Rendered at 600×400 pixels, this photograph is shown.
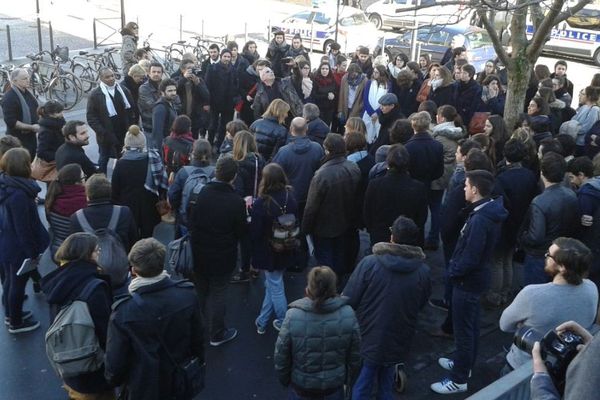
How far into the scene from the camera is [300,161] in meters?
6.62

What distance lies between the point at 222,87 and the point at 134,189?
462 cm

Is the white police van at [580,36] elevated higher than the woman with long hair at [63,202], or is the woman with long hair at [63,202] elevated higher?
the white police van at [580,36]

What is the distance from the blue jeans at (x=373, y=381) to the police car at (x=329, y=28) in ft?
60.4

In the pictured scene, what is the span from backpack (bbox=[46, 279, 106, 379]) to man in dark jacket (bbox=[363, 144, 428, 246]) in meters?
2.76

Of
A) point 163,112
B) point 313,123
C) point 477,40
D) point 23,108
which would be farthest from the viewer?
point 477,40

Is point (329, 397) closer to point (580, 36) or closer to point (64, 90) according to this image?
point (64, 90)

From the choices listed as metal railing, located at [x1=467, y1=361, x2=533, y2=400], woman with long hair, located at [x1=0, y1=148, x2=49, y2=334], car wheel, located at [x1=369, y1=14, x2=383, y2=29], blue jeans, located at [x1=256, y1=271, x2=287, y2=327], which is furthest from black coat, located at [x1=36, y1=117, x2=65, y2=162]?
car wheel, located at [x1=369, y1=14, x2=383, y2=29]

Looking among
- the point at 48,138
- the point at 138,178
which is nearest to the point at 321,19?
the point at 48,138

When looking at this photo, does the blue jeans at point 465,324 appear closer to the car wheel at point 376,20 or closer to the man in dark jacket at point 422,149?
the man in dark jacket at point 422,149

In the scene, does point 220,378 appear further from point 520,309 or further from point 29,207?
point 520,309

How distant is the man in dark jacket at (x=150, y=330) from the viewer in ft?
12.1

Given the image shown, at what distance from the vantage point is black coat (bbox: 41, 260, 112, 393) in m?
3.97

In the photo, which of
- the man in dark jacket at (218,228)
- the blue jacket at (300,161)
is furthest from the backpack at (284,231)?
the blue jacket at (300,161)

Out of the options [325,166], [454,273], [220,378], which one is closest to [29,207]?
[220,378]
